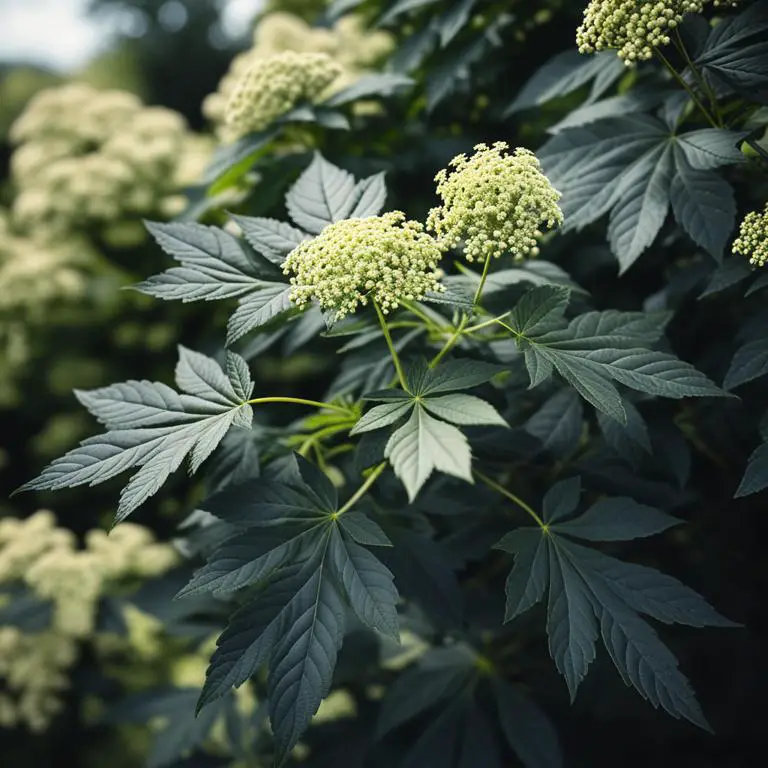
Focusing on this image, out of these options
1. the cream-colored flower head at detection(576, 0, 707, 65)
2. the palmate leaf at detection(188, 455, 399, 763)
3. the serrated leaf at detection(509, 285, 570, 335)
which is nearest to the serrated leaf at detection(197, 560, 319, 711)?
the palmate leaf at detection(188, 455, 399, 763)

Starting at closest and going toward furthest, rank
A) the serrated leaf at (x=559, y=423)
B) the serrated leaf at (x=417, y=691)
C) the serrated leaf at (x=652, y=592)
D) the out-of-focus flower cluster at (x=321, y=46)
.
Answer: the serrated leaf at (x=652, y=592), the serrated leaf at (x=559, y=423), the serrated leaf at (x=417, y=691), the out-of-focus flower cluster at (x=321, y=46)

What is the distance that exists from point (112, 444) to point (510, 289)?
0.69m

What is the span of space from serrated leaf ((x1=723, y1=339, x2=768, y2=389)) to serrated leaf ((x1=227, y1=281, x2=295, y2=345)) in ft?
2.02

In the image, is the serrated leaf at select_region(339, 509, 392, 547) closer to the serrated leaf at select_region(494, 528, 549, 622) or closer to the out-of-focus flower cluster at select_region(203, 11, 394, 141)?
the serrated leaf at select_region(494, 528, 549, 622)

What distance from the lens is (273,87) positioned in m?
1.54

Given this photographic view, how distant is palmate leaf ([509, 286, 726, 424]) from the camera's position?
95 centimetres

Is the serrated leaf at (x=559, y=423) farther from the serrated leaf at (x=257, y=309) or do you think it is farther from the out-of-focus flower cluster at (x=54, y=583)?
the out-of-focus flower cluster at (x=54, y=583)

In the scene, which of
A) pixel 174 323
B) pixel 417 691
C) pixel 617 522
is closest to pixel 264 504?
pixel 617 522

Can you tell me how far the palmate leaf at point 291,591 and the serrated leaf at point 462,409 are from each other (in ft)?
0.60

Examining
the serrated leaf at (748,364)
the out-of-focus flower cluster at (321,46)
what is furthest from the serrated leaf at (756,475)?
the out-of-focus flower cluster at (321,46)

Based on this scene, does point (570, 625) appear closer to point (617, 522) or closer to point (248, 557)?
point (617, 522)

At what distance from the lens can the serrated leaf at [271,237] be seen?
1.16 meters

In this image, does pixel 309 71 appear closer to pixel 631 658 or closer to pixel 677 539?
pixel 631 658

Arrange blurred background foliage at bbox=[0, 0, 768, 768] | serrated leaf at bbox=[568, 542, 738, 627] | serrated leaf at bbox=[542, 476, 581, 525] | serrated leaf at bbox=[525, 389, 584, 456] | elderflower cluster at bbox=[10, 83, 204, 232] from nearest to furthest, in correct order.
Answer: serrated leaf at bbox=[568, 542, 738, 627]
serrated leaf at bbox=[542, 476, 581, 525]
serrated leaf at bbox=[525, 389, 584, 456]
blurred background foliage at bbox=[0, 0, 768, 768]
elderflower cluster at bbox=[10, 83, 204, 232]
